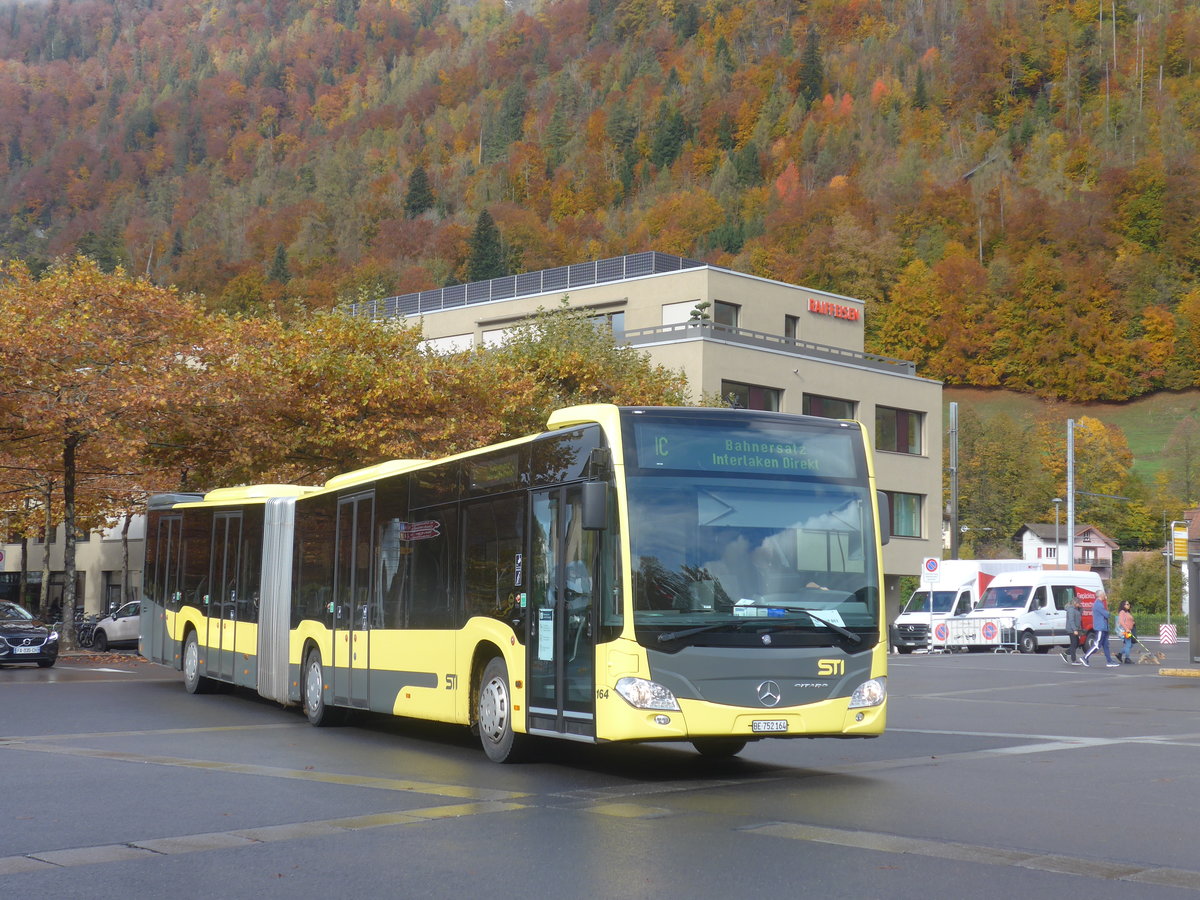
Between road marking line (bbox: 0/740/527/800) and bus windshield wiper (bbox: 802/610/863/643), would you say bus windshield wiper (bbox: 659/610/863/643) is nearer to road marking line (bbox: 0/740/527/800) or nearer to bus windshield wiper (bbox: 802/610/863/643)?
bus windshield wiper (bbox: 802/610/863/643)

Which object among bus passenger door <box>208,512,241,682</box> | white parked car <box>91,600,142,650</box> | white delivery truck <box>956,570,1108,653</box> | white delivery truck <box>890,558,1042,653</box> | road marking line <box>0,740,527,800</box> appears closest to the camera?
road marking line <box>0,740,527,800</box>

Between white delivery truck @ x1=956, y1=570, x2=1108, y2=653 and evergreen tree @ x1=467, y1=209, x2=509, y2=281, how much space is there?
292ft

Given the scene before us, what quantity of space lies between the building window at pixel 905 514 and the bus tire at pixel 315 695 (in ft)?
146

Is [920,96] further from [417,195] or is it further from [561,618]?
[561,618]

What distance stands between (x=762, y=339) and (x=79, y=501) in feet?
81.9

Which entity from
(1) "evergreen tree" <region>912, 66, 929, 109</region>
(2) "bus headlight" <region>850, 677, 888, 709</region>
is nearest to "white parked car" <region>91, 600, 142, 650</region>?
(2) "bus headlight" <region>850, 677, 888, 709</region>

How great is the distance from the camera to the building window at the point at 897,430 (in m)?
60.6

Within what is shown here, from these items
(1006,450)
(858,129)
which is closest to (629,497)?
(1006,450)

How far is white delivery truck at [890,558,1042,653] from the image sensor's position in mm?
47219

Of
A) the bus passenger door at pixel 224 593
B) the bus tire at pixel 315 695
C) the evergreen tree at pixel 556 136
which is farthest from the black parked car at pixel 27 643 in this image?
the evergreen tree at pixel 556 136

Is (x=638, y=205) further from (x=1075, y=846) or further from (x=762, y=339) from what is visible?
(x=1075, y=846)

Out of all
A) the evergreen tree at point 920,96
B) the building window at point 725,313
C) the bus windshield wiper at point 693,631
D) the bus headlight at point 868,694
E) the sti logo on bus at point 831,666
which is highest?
the evergreen tree at point 920,96

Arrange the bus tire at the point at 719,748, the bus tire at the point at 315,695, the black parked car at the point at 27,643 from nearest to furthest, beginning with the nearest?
1. the bus tire at the point at 719,748
2. the bus tire at the point at 315,695
3. the black parked car at the point at 27,643

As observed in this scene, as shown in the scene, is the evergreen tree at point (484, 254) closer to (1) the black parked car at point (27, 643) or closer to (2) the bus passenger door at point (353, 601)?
(1) the black parked car at point (27, 643)
